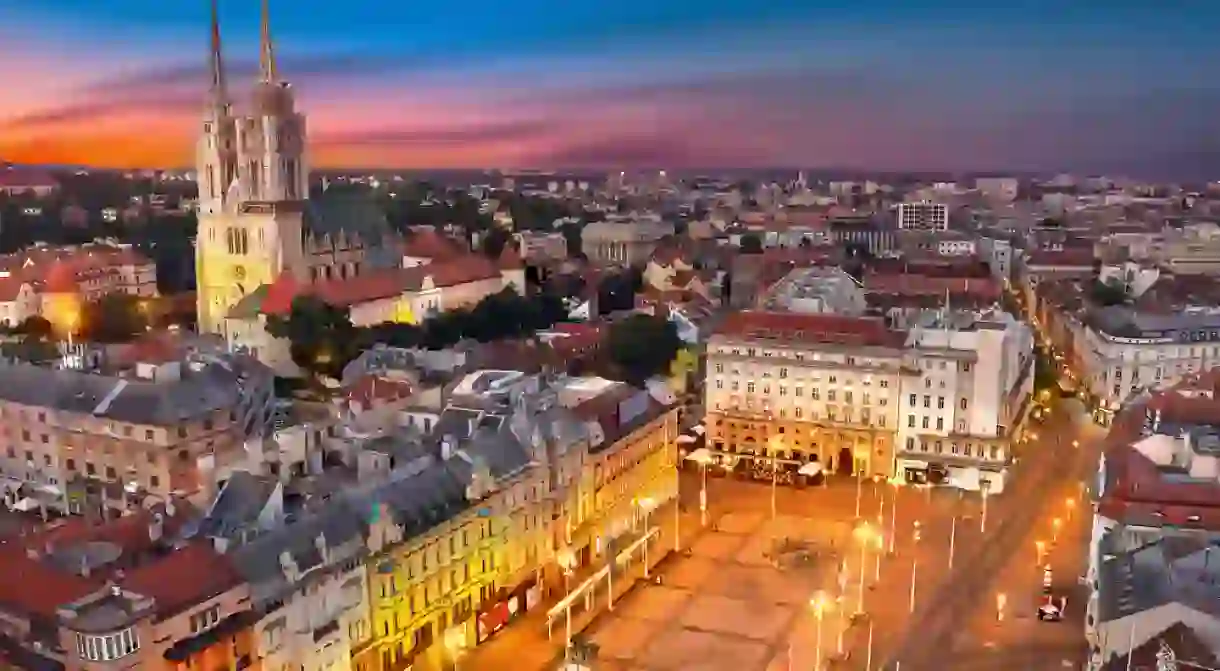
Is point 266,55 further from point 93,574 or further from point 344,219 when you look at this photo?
point 93,574

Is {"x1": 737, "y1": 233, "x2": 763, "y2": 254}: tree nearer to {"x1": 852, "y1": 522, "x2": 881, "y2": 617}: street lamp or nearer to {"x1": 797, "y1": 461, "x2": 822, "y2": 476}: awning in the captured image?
{"x1": 797, "y1": 461, "x2": 822, "y2": 476}: awning

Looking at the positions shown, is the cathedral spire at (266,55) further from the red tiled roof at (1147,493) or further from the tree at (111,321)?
the red tiled roof at (1147,493)

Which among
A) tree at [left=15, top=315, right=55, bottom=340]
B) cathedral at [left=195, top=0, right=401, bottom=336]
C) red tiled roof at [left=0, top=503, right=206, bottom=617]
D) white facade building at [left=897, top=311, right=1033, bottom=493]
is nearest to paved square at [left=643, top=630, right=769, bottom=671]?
red tiled roof at [left=0, top=503, right=206, bottom=617]

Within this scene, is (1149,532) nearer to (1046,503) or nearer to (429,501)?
(1046,503)

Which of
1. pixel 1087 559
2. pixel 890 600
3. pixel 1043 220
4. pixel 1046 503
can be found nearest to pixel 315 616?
pixel 890 600

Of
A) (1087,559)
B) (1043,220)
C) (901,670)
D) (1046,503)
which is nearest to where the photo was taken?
(901,670)

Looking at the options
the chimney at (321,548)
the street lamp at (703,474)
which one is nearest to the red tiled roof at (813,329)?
the street lamp at (703,474)
